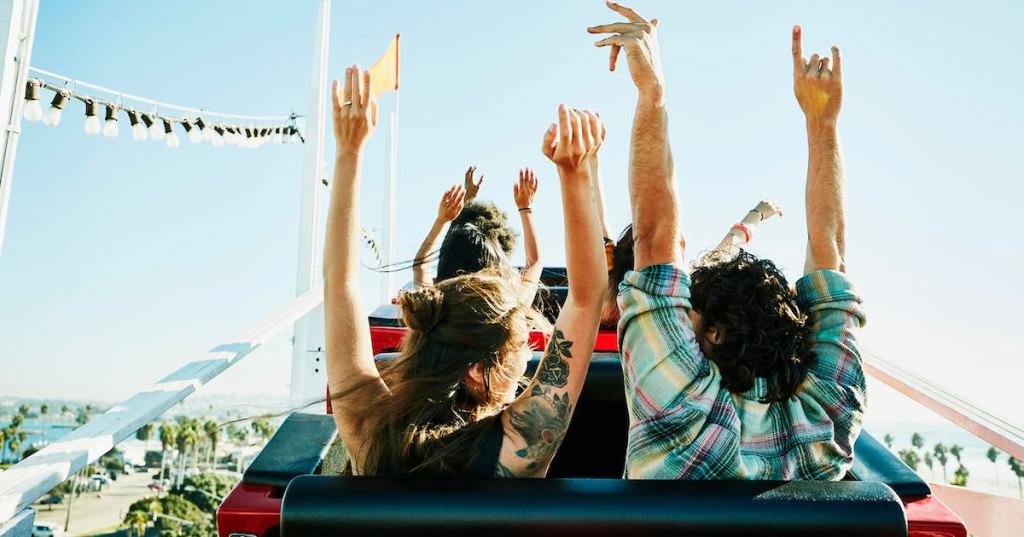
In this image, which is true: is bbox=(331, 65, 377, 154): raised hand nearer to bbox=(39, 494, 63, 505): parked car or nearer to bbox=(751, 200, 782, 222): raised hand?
bbox=(39, 494, 63, 505): parked car

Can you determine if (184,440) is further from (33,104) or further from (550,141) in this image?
(550,141)

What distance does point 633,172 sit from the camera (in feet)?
3.98

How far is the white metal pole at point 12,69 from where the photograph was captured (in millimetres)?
1974

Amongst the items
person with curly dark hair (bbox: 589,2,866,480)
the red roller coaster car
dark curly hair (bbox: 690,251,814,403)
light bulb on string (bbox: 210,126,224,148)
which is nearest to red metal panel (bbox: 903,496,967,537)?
person with curly dark hair (bbox: 589,2,866,480)

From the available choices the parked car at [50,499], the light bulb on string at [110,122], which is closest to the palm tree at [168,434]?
the parked car at [50,499]

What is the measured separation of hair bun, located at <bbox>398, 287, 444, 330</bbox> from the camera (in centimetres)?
120

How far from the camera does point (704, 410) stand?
107 centimetres

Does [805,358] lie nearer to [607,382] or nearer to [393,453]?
[607,382]

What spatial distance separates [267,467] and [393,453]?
0.94 ft

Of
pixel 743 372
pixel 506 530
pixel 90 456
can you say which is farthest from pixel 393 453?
pixel 90 456

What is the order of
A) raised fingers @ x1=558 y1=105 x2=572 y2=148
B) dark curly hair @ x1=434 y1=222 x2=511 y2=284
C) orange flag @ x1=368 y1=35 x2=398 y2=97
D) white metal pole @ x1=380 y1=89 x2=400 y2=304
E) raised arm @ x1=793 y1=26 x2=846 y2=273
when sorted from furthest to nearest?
white metal pole @ x1=380 y1=89 x2=400 y2=304 → orange flag @ x1=368 y1=35 x2=398 y2=97 → dark curly hair @ x1=434 y1=222 x2=511 y2=284 → raised arm @ x1=793 y1=26 x2=846 y2=273 → raised fingers @ x1=558 y1=105 x2=572 y2=148

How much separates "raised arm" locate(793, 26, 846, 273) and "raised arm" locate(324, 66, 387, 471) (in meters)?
0.80

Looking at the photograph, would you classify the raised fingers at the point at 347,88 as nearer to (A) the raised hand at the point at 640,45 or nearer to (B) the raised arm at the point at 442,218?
(A) the raised hand at the point at 640,45

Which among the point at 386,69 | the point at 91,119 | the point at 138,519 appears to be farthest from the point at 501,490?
the point at 138,519
